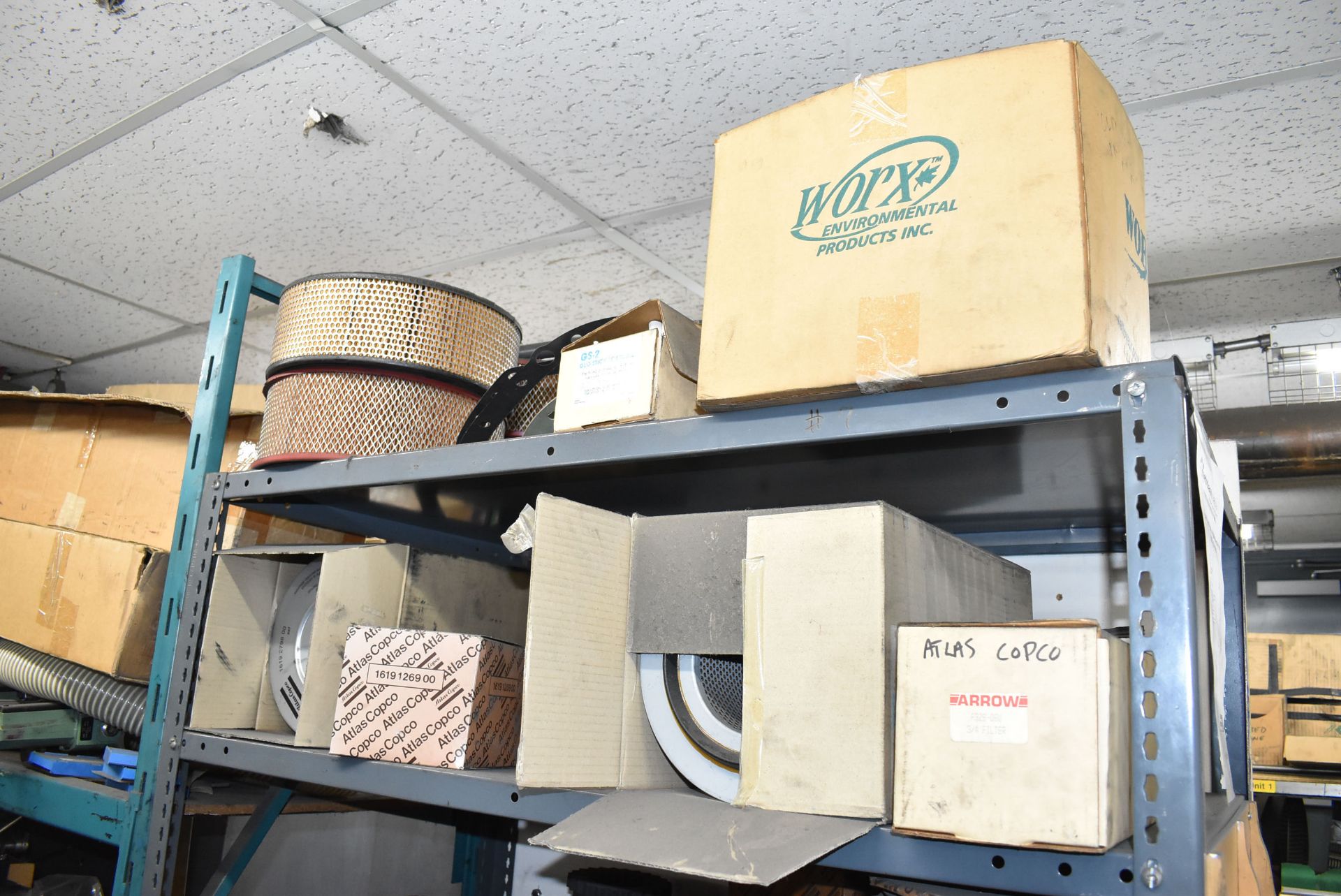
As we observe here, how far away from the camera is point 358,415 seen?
1.22m

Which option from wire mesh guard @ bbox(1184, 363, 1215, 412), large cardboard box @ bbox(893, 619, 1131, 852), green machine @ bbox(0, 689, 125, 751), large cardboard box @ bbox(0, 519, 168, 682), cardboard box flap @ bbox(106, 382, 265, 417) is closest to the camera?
large cardboard box @ bbox(893, 619, 1131, 852)

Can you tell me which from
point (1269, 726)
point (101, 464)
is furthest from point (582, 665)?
point (1269, 726)

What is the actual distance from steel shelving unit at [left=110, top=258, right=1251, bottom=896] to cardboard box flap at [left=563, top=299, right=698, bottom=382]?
0.10 metres

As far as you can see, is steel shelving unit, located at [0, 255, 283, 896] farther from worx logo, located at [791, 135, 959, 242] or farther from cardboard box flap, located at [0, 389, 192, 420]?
worx logo, located at [791, 135, 959, 242]

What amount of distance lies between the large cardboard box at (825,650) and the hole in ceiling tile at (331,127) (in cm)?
121

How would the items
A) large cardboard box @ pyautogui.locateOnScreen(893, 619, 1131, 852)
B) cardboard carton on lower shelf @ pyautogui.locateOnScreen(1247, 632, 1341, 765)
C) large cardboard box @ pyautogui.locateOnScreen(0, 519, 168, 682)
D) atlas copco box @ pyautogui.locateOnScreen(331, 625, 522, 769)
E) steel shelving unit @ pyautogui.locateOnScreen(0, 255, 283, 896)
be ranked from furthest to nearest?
1. cardboard carton on lower shelf @ pyautogui.locateOnScreen(1247, 632, 1341, 765)
2. large cardboard box @ pyautogui.locateOnScreen(0, 519, 168, 682)
3. steel shelving unit @ pyautogui.locateOnScreen(0, 255, 283, 896)
4. atlas copco box @ pyautogui.locateOnScreen(331, 625, 522, 769)
5. large cardboard box @ pyautogui.locateOnScreen(893, 619, 1131, 852)

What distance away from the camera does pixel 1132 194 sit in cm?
88

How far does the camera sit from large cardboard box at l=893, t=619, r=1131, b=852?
668 mm

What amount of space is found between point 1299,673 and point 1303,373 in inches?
49.2

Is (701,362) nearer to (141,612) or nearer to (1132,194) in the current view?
(1132,194)

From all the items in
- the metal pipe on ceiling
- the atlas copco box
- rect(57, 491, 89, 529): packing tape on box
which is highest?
the metal pipe on ceiling

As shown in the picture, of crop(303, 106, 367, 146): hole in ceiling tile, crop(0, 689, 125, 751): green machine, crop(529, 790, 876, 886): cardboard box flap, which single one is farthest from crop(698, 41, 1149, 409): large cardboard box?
crop(0, 689, 125, 751): green machine

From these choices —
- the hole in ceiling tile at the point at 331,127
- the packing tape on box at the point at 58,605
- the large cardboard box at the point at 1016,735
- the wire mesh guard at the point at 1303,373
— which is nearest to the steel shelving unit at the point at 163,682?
the packing tape on box at the point at 58,605

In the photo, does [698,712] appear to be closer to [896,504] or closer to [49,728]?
[896,504]
